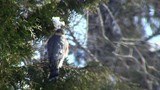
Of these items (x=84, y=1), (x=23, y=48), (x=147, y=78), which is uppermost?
(x=84, y=1)

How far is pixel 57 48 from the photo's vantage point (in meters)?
3.79

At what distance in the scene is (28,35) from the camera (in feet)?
10.6

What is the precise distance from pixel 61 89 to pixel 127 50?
5304 mm

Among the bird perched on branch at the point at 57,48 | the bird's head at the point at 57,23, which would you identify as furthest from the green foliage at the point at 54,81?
the bird's head at the point at 57,23

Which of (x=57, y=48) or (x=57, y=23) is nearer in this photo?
(x=57, y=23)

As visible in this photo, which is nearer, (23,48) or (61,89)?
(23,48)

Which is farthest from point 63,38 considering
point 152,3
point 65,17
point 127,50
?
point 127,50

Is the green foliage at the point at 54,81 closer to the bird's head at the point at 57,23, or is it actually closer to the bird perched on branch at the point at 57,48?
the bird perched on branch at the point at 57,48

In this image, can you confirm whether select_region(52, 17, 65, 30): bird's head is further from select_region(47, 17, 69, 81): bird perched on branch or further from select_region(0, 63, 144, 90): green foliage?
select_region(0, 63, 144, 90): green foliage

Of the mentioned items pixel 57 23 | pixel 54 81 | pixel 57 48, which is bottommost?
pixel 54 81

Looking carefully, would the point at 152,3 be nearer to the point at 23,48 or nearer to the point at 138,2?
the point at 138,2

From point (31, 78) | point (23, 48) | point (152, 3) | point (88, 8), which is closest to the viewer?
point (23, 48)

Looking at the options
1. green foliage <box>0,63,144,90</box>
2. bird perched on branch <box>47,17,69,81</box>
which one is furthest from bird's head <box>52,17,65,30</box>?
green foliage <box>0,63,144,90</box>

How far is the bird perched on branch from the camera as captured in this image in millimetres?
3500
